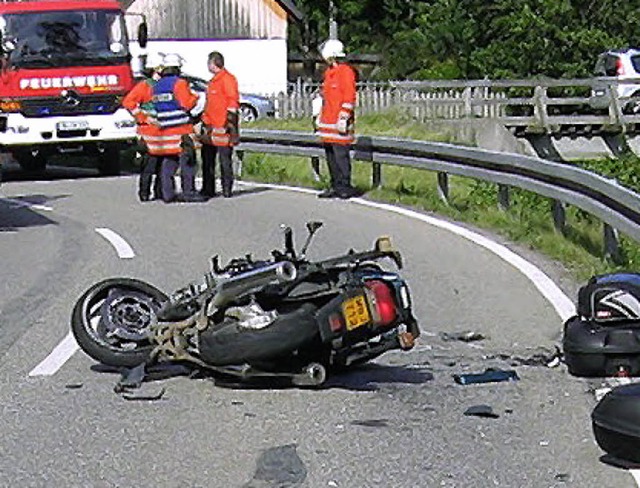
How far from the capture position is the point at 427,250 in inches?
535

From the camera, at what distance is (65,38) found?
2306 cm

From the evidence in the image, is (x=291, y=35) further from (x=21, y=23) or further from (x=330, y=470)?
(x=330, y=470)

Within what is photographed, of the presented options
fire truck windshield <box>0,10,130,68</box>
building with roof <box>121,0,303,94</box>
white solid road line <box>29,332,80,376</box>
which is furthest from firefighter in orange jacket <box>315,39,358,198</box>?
→ building with roof <box>121,0,303,94</box>

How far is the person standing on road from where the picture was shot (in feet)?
59.7

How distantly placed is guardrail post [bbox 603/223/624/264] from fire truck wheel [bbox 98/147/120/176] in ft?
44.3

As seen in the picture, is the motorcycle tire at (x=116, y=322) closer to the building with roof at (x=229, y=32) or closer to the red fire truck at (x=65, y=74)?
the red fire truck at (x=65, y=74)

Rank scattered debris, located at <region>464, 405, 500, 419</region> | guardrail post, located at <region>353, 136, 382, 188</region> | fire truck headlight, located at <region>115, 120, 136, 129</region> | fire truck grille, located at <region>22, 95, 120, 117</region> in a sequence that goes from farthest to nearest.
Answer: fire truck headlight, located at <region>115, 120, 136, 129</region>, fire truck grille, located at <region>22, 95, 120, 117</region>, guardrail post, located at <region>353, 136, 382, 188</region>, scattered debris, located at <region>464, 405, 500, 419</region>

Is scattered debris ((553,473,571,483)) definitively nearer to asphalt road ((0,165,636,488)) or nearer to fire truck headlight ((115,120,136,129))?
asphalt road ((0,165,636,488))

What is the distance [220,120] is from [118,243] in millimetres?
4848

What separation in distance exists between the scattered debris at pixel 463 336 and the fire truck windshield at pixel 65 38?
565 inches

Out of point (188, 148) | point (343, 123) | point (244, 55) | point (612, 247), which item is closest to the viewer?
point (612, 247)

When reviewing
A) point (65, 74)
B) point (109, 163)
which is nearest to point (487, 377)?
point (65, 74)

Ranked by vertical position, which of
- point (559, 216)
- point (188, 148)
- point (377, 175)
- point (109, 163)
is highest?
point (559, 216)

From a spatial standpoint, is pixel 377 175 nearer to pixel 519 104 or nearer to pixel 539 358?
pixel 539 358
